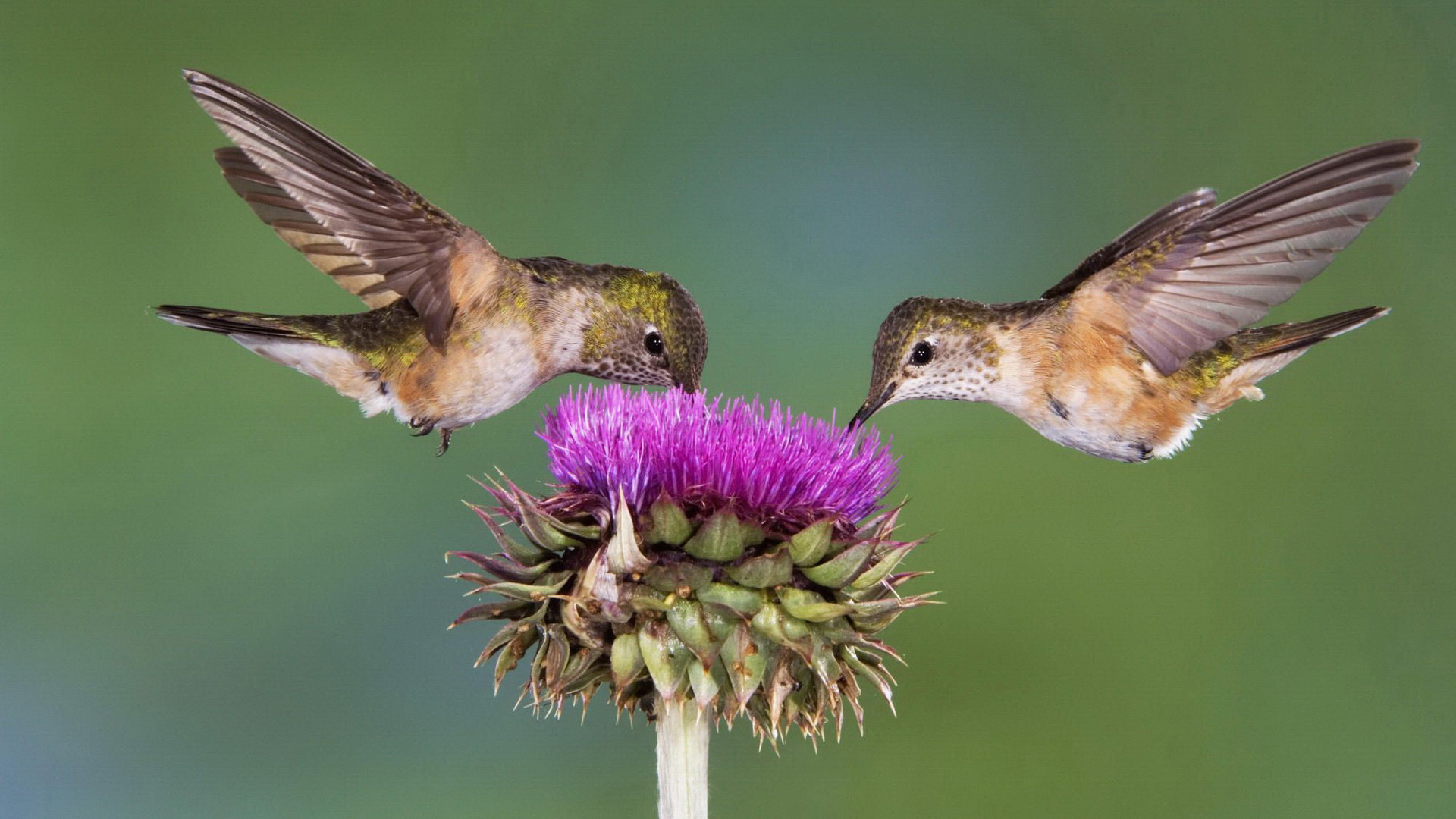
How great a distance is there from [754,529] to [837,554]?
0.11m

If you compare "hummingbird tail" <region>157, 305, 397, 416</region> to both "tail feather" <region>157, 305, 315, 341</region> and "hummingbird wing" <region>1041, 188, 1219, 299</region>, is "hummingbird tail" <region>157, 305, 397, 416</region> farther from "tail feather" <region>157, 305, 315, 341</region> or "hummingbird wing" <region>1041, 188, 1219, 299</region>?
"hummingbird wing" <region>1041, 188, 1219, 299</region>

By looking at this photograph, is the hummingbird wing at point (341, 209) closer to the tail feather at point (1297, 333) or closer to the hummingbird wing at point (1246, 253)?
the hummingbird wing at point (1246, 253)

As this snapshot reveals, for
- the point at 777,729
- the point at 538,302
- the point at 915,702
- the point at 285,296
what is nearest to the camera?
the point at 777,729

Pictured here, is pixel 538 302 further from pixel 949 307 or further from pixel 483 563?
pixel 949 307

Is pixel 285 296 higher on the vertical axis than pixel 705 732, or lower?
higher

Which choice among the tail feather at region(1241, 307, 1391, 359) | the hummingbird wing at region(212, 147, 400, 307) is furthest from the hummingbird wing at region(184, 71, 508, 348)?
the tail feather at region(1241, 307, 1391, 359)

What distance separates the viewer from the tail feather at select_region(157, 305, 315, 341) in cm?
152

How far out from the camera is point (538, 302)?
1694 millimetres

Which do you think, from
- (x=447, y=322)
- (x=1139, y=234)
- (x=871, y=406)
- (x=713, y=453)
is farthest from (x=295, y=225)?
(x=1139, y=234)

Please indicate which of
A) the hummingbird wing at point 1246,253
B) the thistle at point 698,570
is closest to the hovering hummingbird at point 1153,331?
the hummingbird wing at point 1246,253

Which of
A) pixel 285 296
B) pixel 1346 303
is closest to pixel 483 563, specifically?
pixel 285 296

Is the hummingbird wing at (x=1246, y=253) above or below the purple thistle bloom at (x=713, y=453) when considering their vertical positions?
above

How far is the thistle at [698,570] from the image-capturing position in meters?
1.58

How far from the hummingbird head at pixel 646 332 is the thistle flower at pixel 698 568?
51 mm
